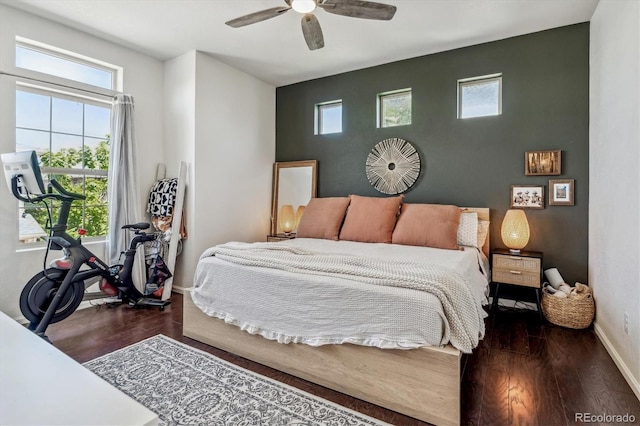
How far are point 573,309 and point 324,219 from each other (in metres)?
2.46

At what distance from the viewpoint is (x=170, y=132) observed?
13.5 feet

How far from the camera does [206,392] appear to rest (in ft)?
6.24

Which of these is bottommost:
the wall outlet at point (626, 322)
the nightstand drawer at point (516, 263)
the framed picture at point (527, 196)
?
the wall outlet at point (626, 322)

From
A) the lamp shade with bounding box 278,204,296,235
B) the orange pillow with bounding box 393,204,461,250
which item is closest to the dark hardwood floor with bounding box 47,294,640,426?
the orange pillow with bounding box 393,204,461,250

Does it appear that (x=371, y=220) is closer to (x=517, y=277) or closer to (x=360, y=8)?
(x=517, y=277)

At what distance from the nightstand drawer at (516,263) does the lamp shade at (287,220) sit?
8.23 feet

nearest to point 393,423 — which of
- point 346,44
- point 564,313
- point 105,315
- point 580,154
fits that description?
point 564,313

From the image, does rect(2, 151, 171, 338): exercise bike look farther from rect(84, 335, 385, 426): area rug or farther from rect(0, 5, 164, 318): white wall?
rect(84, 335, 385, 426): area rug

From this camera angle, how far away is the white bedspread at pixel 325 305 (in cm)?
169

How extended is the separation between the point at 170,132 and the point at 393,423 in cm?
393

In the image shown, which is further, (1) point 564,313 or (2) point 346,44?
(2) point 346,44

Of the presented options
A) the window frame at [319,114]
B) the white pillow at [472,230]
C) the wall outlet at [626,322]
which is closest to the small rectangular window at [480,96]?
the white pillow at [472,230]

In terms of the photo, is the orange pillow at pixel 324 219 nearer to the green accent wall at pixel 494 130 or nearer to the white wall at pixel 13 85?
the green accent wall at pixel 494 130

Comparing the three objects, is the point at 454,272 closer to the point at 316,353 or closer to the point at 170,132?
the point at 316,353
